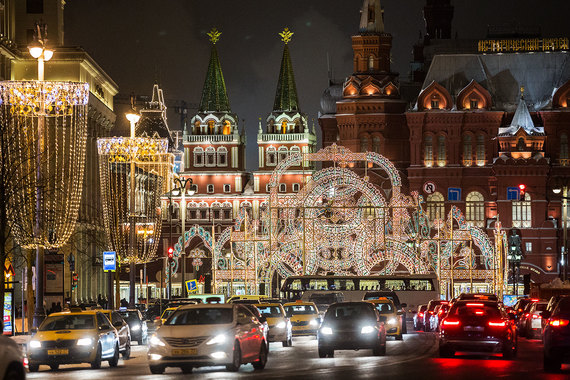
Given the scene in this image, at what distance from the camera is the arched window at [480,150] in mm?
124438

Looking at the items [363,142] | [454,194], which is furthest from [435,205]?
[363,142]

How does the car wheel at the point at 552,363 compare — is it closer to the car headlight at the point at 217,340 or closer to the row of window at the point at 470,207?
the car headlight at the point at 217,340

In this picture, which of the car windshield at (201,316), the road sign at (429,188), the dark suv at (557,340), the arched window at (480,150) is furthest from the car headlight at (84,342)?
the arched window at (480,150)

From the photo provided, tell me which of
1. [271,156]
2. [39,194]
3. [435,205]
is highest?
[271,156]

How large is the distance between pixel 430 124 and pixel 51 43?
44.0 m

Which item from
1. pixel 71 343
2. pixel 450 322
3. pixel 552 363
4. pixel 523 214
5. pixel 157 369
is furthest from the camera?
pixel 523 214

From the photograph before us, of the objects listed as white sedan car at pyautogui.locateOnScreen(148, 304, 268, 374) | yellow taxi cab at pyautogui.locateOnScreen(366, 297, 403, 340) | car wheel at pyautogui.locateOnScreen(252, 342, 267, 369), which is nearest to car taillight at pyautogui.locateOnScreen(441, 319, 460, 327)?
car wheel at pyautogui.locateOnScreen(252, 342, 267, 369)

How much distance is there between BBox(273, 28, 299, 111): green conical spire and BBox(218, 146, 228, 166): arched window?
971 centimetres

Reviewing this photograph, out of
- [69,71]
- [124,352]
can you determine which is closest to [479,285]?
[69,71]

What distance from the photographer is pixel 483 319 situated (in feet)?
101

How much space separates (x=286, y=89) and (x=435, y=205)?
4565 cm

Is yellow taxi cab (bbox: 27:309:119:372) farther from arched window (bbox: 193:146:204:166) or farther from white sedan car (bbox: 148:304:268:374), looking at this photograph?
arched window (bbox: 193:146:204:166)

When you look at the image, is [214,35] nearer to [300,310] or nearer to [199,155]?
[199,155]

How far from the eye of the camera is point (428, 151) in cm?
12438
